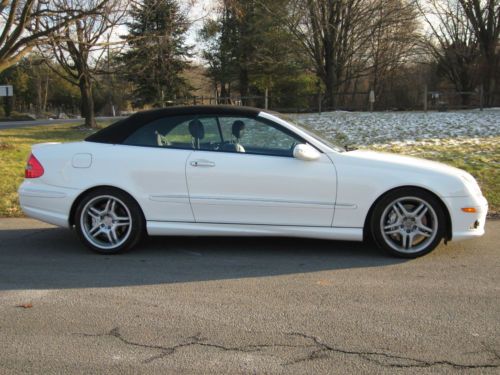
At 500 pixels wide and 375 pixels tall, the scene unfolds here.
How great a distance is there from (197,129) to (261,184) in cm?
94

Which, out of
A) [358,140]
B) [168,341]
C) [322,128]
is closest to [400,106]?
[322,128]

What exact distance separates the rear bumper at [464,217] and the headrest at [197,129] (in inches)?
99.4

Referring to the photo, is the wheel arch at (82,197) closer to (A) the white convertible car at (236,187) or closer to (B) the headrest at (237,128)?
(A) the white convertible car at (236,187)

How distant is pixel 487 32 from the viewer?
3725 cm

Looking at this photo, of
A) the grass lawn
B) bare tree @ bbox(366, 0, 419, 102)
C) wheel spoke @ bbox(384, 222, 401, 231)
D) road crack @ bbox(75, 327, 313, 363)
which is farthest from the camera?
bare tree @ bbox(366, 0, 419, 102)

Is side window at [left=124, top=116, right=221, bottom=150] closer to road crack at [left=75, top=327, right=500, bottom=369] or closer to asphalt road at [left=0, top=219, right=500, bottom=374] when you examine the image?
asphalt road at [left=0, top=219, right=500, bottom=374]

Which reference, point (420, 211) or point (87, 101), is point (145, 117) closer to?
point (420, 211)

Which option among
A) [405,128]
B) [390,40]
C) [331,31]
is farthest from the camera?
[390,40]

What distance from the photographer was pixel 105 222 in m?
5.58

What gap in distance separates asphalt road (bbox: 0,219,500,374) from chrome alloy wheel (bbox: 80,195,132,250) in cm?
20

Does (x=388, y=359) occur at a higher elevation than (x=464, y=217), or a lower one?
lower

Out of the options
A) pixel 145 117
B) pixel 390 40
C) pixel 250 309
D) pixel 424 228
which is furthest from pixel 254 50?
pixel 250 309

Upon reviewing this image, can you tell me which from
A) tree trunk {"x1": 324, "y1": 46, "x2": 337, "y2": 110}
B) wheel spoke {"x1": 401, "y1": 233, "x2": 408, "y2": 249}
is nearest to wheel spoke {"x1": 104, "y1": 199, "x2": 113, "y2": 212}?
wheel spoke {"x1": 401, "y1": 233, "x2": 408, "y2": 249}

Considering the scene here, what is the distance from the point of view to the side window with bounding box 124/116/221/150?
218 inches
